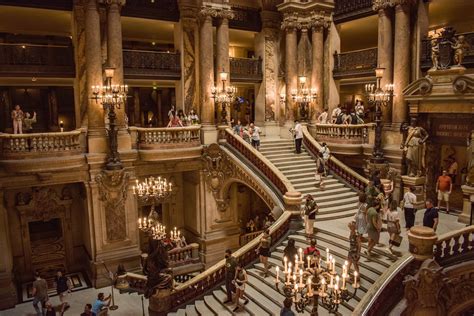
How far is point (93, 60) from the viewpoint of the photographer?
14875 millimetres

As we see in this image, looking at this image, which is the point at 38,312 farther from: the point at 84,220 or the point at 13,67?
the point at 13,67

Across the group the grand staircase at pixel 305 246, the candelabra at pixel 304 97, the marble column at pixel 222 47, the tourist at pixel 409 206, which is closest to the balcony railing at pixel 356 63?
the candelabra at pixel 304 97

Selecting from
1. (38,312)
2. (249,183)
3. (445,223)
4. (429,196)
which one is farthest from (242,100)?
(38,312)

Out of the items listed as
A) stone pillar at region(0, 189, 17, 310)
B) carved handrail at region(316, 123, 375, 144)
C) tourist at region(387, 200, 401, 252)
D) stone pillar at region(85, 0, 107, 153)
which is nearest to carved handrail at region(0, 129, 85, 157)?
stone pillar at region(85, 0, 107, 153)

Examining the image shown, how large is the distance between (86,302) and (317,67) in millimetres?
14421

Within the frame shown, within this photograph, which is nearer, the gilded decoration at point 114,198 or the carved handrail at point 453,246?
the carved handrail at point 453,246

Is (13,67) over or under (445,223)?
over

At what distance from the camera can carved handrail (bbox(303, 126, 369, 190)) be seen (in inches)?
610

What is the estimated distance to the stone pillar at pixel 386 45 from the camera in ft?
53.1

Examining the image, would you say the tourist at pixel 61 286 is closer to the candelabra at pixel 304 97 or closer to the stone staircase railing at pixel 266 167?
the stone staircase railing at pixel 266 167

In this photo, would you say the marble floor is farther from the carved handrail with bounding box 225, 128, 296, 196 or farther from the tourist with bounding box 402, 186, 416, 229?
the tourist with bounding box 402, 186, 416, 229

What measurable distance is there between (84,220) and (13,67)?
21.4ft

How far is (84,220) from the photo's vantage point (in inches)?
661

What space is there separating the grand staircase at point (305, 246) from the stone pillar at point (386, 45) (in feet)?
12.9
